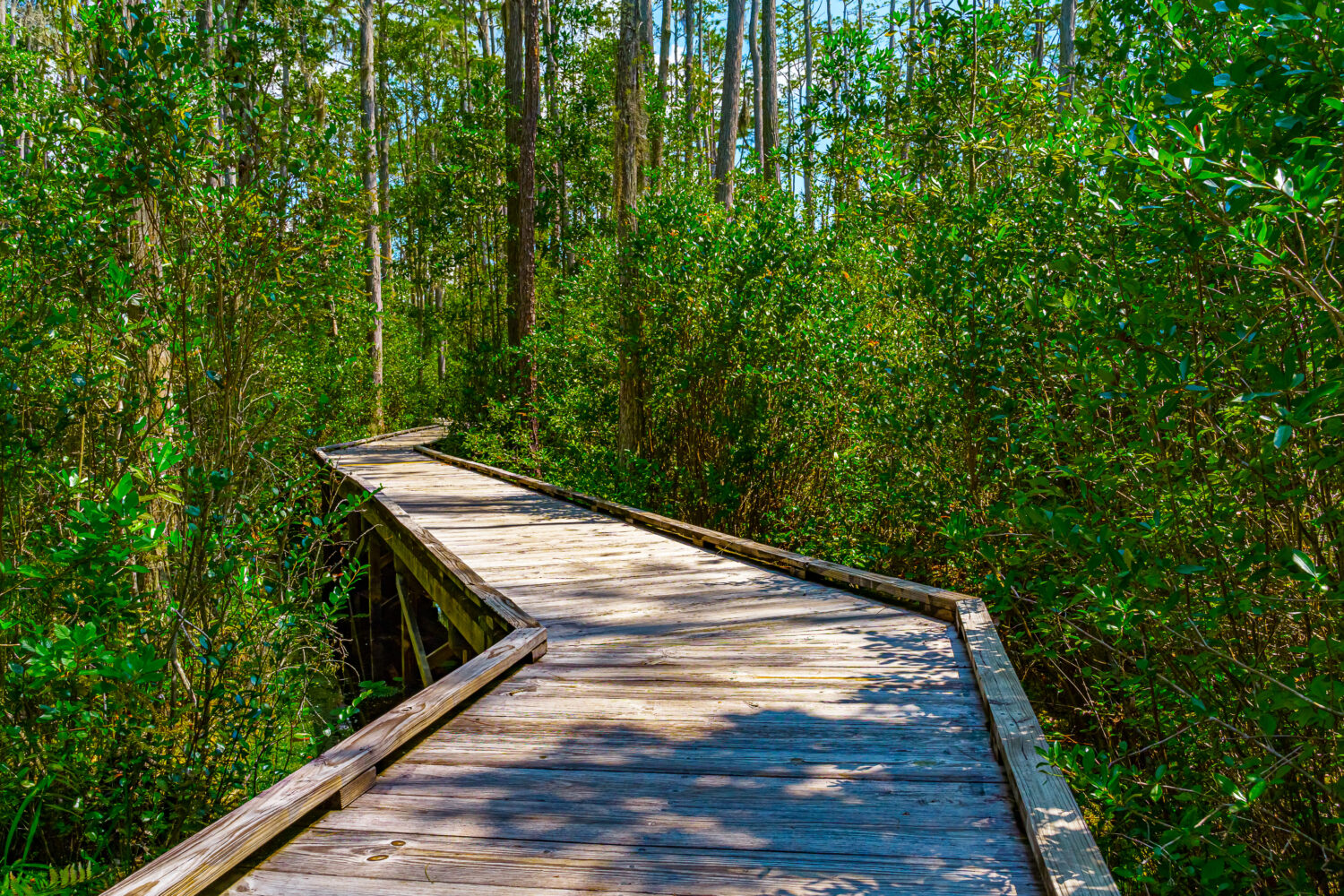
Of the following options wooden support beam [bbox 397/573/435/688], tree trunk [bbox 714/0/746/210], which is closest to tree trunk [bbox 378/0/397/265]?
tree trunk [bbox 714/0/746/210]

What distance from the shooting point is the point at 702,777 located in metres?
2.49

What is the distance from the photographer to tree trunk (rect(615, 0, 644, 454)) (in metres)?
8.16

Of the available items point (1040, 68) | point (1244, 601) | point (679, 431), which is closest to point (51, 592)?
point (1244, 601)

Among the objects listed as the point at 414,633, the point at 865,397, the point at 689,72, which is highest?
the point at 689,72

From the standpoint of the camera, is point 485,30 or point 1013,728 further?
point 485,30

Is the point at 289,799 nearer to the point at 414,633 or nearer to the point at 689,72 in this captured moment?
the point at 414,633

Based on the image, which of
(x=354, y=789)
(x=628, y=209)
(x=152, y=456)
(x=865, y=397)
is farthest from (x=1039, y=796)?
(x=628, y=209)

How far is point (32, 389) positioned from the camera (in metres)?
4.62

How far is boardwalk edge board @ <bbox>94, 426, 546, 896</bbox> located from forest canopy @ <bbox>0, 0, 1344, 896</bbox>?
0.70 metres

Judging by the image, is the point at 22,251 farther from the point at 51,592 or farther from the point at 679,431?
the point at 679,431

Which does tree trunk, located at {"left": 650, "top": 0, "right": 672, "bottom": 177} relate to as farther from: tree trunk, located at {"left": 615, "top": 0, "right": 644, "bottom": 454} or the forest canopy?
the forest canopy

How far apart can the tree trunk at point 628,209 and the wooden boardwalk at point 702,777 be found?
4.00 meters

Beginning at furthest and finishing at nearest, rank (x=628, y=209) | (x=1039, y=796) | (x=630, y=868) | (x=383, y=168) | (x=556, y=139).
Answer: (x=383, y=168) < (x=556, y=139) < (x=628, y=209) < (x=1039, y=796) < (x=630, y=868)

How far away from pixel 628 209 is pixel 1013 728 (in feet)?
22.9
